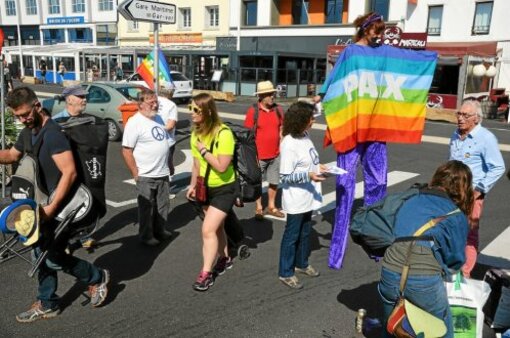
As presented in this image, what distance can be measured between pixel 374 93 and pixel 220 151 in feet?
4.92

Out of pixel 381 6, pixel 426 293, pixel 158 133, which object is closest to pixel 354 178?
pixel 426 293

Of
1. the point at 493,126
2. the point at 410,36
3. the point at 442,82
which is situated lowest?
the point at 493,126

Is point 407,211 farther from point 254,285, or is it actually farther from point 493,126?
point 493,126

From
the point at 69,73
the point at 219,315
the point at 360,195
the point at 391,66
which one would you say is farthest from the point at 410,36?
the point at 69,73

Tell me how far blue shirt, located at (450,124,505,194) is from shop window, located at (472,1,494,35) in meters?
23.7

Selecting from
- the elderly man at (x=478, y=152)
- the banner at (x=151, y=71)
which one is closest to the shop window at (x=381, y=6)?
the banner at (x=151, y=71)

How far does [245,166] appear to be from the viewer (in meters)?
4.16

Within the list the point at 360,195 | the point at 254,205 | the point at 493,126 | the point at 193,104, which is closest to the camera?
the point at 193,104

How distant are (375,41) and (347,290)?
2262mm

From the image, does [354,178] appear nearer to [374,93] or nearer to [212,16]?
[374,93]

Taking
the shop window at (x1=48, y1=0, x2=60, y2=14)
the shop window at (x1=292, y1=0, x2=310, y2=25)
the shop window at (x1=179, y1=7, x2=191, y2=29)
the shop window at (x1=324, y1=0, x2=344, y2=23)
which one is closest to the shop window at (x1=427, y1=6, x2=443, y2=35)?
the shop window at (x1=324, y1=0, x2=344, y2=23)

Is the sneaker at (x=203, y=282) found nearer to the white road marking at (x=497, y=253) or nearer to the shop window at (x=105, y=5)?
the white road marking at (x=497, y=253)

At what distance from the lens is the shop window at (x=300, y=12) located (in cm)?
3209

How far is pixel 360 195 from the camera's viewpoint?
24.4 ft
